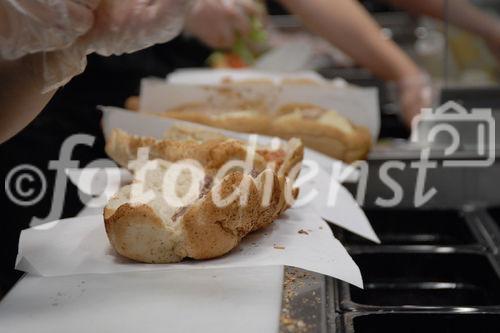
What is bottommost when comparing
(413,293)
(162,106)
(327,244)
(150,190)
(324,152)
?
(413,293)

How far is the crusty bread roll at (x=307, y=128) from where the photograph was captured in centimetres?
185

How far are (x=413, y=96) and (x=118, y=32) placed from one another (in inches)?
59.8

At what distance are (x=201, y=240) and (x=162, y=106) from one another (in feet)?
3.18

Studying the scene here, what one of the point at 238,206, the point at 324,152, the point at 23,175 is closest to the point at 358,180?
the point at 324,152

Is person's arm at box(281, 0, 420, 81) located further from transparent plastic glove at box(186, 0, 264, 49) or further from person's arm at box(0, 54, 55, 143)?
person's arm at box(0, 54, 55, 143)

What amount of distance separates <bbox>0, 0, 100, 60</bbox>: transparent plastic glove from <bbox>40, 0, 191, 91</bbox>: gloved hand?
0.06m

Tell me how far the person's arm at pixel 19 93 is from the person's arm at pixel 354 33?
4.75 feet

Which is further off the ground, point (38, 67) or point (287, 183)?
point (38, 67)

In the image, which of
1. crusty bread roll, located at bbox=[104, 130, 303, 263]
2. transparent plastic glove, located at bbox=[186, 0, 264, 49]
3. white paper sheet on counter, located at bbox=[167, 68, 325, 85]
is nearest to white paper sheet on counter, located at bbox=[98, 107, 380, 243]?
crusty bread roll, located at bbox=[104, 130, 303, 263]

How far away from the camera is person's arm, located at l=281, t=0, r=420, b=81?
2473 millimetres

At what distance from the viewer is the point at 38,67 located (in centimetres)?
115

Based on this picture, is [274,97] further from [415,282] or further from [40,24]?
[40,24]

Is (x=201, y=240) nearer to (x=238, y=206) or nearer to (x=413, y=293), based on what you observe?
(x=238, y=206)

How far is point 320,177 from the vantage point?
1.63m
